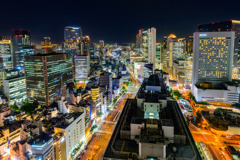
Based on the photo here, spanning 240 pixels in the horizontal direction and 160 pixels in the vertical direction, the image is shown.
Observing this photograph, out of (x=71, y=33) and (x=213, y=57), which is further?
(x=71, y=33)

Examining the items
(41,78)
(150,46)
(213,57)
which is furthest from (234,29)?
(41,78)

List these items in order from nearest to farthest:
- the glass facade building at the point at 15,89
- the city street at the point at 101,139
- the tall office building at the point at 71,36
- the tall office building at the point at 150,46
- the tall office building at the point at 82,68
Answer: the city street at the point at 101,139 → the glass facade building at the point at 15,89 → the tall office building at the point at 82,68 → the tall office building at the point at 150,46 → the tall office building at the point at 71,36

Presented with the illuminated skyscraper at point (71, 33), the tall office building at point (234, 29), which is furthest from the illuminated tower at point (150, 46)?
the illuminated skyscraper at point (71, 33)

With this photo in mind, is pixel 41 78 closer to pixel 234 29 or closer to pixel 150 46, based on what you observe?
pixel 150 46

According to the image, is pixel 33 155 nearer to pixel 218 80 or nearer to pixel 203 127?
pixel 203 127

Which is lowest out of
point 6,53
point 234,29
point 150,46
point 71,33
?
point 6,53

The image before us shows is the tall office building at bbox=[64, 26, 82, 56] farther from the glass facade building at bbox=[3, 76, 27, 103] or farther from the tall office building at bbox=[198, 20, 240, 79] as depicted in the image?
the tall office building at bbox=[198, 20, 240, 79]

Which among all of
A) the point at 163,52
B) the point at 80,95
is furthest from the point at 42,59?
the point at 163,52

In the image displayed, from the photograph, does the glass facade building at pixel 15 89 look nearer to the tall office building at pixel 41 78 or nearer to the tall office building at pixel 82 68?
the tall office building at pixel 41 78
